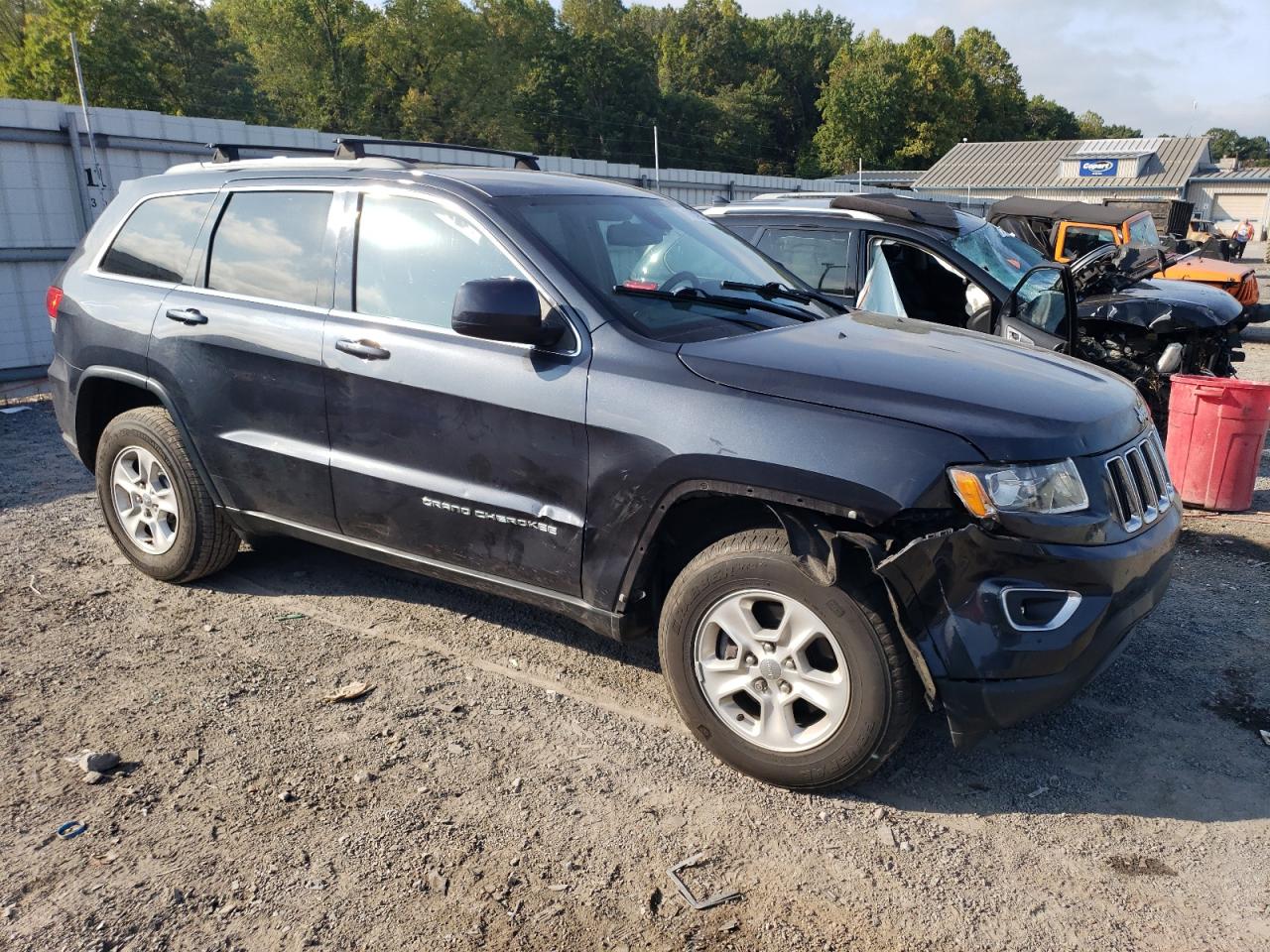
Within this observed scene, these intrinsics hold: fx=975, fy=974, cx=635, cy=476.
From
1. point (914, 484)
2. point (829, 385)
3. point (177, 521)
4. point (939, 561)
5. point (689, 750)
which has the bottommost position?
point (689, 750)

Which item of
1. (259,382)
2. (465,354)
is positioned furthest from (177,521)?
(465,354)

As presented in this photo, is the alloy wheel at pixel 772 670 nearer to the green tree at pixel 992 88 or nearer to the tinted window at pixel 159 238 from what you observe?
the tinted window at pixel 159 238

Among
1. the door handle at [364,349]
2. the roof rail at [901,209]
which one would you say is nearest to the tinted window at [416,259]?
the door handle at [364,349]

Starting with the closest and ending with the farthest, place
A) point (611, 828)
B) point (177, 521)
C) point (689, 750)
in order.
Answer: point (611, 828) < point (689, 750) < point (177, 521)

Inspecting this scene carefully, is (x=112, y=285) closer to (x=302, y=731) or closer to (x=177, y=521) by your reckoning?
(x=177, y=521)

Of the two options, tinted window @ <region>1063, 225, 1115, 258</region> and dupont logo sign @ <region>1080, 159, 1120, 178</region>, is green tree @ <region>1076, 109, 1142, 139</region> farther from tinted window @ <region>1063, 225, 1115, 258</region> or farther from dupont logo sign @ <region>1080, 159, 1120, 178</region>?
tinted window @ <region>1063, 225, 1115, 258</region>

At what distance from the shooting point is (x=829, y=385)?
2967mm

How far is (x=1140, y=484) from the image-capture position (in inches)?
126

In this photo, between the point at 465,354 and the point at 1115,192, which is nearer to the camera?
the point at 465,354

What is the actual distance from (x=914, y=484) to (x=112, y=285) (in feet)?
12.6

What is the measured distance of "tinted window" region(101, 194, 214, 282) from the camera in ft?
14.5

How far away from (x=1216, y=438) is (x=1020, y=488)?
166 inches

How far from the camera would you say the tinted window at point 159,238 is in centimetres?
442

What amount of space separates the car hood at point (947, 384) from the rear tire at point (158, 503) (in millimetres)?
2536
